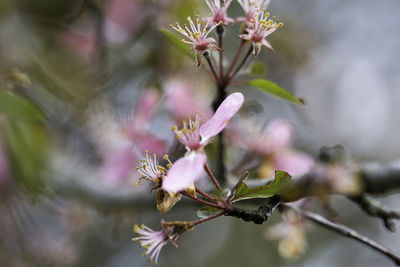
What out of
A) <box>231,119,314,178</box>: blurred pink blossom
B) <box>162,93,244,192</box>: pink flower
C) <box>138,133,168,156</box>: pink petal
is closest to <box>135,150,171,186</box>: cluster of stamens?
<box>162,93,244,192</box>: pink flower

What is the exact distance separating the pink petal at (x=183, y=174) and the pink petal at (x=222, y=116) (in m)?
0.04

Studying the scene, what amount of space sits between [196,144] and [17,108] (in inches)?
15.2

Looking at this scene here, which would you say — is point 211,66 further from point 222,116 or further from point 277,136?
point 277,136

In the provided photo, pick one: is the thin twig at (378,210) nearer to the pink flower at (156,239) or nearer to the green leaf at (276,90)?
the green leaf at (276,90)

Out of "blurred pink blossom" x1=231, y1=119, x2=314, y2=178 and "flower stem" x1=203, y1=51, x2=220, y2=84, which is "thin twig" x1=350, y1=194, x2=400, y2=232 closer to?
"blurred pink blossom" x1=231, y1=119, x2=314, y2=178

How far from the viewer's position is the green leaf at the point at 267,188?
0.60 meters

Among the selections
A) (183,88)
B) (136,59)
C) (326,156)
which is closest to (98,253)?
(136,59)

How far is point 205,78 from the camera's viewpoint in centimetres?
144

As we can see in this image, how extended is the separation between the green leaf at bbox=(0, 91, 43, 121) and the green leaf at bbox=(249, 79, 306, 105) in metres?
0.40

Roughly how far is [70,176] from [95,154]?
6.3 inches

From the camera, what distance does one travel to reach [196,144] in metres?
0.61

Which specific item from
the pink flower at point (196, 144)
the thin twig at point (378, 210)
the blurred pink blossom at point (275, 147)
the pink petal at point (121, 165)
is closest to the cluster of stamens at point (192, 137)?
the pink flower at point (196, 144)

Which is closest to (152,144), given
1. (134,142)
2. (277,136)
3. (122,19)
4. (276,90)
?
(134,142)

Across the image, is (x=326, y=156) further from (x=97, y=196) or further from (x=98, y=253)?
(x=98, y=253)
